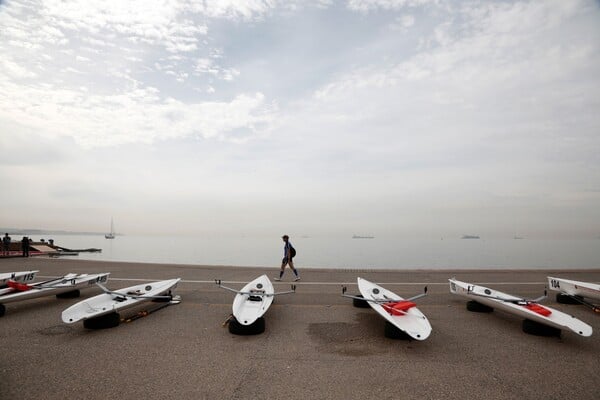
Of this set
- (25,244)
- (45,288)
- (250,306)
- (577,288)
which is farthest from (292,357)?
(25,244)

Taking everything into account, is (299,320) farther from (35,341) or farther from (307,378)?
(35,341)

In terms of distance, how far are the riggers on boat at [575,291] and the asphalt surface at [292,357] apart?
0.46m

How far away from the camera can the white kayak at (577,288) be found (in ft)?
28.4

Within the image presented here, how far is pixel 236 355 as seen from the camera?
5.54 m

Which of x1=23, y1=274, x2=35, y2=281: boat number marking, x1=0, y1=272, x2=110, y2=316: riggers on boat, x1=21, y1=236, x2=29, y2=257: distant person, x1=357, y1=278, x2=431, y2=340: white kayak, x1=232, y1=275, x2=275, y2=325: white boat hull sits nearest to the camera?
x1=357, y1=278, x2=431, y2=340: white kayak

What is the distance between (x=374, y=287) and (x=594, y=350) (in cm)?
459

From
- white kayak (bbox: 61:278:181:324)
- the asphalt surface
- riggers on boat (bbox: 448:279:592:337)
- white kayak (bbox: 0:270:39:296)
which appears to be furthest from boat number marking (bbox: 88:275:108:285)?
riggers on boat (bbox: 448:279:592:337)

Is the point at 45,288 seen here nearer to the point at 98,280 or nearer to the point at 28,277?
the point at 98,280

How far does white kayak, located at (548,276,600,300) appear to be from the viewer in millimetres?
8666

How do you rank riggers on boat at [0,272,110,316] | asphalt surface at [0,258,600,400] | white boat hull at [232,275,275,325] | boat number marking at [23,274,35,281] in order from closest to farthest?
asphalt surface at [0,258,600,400]
white boat hull at [232,275,275,325]
riggers on boat at [0,272,110,316]
boat number marking at [23,274,35,281]

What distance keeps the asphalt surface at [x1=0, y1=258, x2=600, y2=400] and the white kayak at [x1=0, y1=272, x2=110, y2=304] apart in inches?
15.6

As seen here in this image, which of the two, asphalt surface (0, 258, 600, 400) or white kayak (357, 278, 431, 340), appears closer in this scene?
asphalt surface (0, 258, 600, 400)

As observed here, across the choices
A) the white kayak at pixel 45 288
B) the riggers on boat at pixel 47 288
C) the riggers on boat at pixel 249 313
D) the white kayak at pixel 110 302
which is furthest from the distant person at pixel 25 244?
the riggers on boat at pixel 249 313

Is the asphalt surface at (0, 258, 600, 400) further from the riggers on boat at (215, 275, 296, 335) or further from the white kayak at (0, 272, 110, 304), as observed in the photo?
the white kayak at (0, 272, 110, 304)
